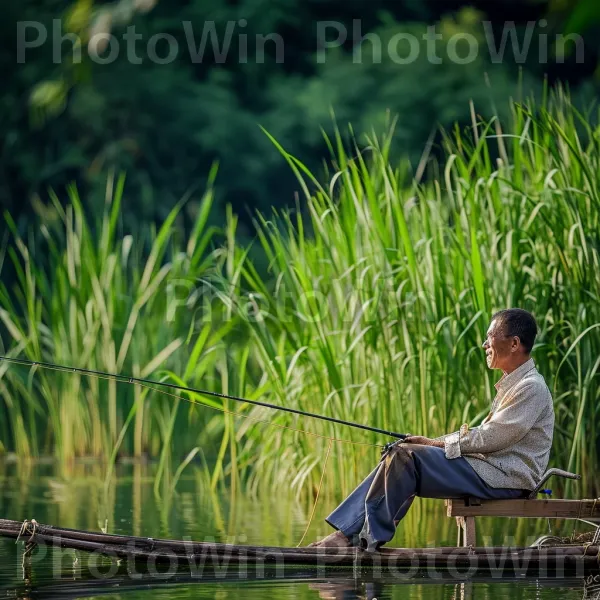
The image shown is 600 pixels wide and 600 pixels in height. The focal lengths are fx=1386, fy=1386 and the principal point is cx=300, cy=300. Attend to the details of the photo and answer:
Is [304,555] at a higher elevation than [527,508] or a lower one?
lower

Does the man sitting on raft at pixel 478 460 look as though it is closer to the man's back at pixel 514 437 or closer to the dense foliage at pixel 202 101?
the man's back at pixel 514 437

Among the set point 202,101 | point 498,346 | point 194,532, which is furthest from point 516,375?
point 202,101

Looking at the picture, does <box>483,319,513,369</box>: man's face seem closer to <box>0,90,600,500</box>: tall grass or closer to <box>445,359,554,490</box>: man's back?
<box>445,359,554,490</box>: man's back

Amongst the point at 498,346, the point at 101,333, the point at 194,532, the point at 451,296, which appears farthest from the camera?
the point at 101,333

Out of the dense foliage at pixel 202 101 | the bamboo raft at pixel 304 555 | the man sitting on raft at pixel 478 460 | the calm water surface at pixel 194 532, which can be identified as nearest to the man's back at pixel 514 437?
the man sitting on raft at pixel 478 460

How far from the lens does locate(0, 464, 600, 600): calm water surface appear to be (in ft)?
17.2

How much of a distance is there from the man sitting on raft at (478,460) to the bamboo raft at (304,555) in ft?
0.35

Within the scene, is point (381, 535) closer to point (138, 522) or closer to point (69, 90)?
point (138, 522)

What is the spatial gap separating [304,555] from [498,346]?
1.15 meters

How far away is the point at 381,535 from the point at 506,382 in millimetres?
804

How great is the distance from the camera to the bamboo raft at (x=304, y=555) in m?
5.36

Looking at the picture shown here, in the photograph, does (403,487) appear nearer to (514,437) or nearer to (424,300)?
(514,437)

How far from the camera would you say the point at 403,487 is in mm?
5535

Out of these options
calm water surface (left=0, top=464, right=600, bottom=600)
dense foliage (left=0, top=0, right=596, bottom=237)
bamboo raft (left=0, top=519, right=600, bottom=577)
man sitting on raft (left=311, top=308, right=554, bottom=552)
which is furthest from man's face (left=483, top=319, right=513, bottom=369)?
dense foliage (left=0, top=0, right=596, bottom=237)
